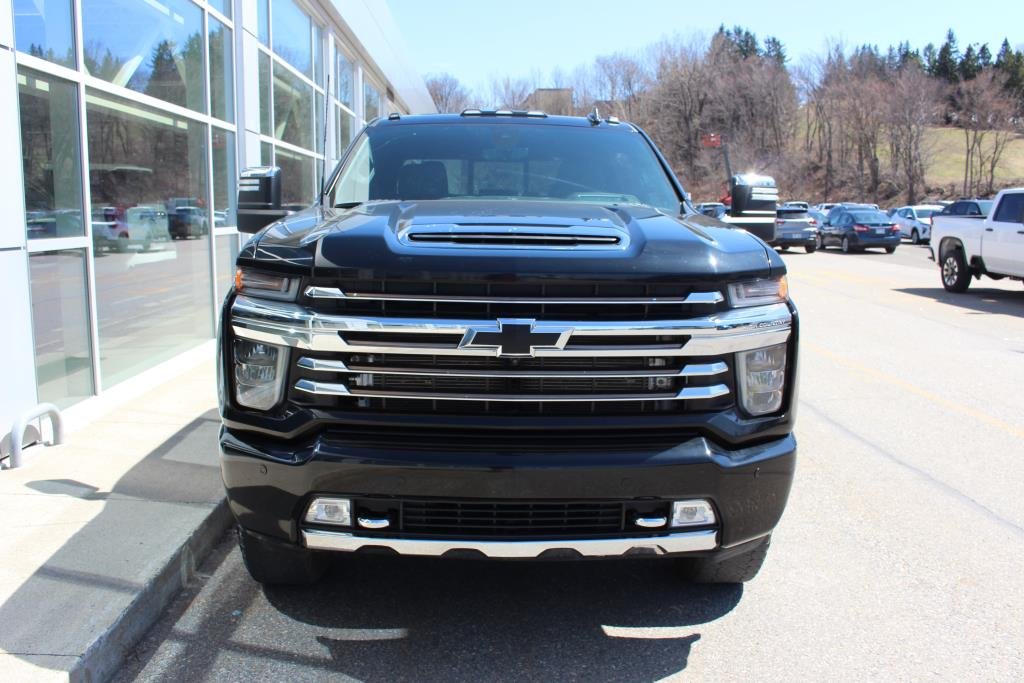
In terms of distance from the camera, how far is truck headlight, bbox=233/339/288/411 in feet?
9.61

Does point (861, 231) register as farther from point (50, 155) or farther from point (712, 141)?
point (50, 155)

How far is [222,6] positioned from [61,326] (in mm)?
5119

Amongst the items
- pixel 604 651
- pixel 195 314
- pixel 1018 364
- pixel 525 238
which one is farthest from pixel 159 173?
pixel 1018 364

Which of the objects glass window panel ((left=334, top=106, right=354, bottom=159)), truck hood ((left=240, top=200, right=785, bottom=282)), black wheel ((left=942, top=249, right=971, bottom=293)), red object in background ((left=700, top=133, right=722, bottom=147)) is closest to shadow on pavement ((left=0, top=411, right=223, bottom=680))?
truck hood ((left=240, top=200, right=785, bottom=282))

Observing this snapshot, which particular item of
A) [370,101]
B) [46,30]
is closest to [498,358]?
[46,30]

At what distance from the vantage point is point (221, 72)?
376 inches

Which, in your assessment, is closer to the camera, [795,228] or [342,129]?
[342,129]

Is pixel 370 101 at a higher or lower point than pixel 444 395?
higher

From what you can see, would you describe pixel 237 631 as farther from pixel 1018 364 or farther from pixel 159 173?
pixel 1018 364

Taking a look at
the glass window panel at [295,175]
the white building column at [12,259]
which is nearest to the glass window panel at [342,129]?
the glass window panel at [295,175]

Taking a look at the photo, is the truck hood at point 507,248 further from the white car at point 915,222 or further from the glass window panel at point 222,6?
the white car at point 915,222

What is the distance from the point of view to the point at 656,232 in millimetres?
3229

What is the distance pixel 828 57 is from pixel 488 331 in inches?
2864

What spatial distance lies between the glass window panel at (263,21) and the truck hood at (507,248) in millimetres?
8406
